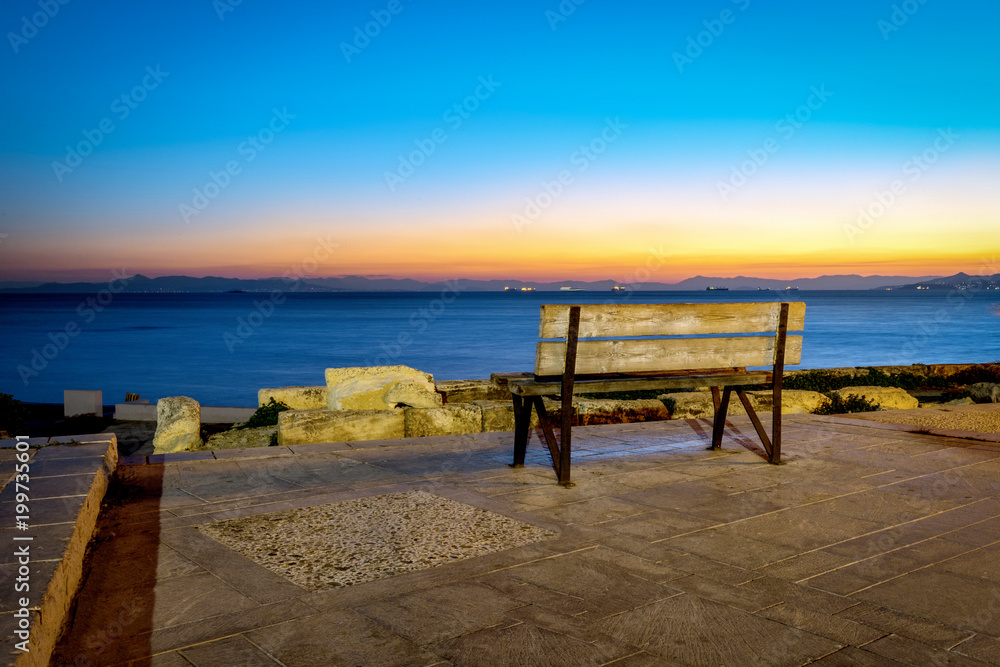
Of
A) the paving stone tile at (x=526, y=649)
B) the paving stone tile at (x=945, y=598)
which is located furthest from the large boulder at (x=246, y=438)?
the paving stone tile at (x=945, y=598)

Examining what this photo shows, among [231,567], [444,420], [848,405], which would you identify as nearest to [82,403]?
[444,420]

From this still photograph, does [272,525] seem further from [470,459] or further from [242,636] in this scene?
[470,459]

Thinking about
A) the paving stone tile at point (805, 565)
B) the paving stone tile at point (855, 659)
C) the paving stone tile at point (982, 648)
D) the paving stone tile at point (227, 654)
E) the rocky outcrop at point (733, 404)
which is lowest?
the rocky outcrop at point (733, 404)

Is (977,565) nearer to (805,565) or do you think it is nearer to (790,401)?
(805,565)

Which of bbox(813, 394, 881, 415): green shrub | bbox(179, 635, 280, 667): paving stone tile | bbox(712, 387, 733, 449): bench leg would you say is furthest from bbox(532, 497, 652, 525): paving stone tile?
bbox(813, 394, 881, 415): green shrub

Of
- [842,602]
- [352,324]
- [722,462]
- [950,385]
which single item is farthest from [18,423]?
[352,324]

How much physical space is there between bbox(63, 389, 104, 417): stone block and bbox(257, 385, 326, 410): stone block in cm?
1353

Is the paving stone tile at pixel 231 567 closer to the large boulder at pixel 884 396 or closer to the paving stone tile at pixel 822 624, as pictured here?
the paving stone tile at pixel 822 624

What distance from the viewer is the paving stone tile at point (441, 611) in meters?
2.53

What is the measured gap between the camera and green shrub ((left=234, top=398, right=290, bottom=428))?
8938 millimetres

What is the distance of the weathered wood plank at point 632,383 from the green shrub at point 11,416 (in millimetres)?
10496

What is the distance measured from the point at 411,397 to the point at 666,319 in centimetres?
317

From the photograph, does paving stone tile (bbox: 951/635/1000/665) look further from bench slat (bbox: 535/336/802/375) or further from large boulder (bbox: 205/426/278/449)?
large boulder (bbox: 205/426/278/449)

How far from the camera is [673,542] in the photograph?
136 inches
